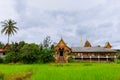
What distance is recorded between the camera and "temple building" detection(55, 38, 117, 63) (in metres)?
49.9

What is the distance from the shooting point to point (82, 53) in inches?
2162

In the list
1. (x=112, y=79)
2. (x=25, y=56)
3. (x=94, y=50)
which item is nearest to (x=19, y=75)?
(x=112, y=79)

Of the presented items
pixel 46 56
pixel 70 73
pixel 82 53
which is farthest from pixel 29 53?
pixel 70 73

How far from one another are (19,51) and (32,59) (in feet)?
12.4

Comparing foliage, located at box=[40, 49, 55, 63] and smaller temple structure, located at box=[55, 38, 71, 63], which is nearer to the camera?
foliage, located at box=[40, 49, 55, 63]

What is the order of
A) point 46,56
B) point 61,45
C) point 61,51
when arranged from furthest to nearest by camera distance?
point 61,51 → point 61,45 → point 46,56

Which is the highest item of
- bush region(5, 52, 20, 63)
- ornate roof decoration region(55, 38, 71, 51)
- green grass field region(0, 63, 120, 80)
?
ornate roof decoration region(55, 38, 71, 51)

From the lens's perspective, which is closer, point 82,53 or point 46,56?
point 46,56

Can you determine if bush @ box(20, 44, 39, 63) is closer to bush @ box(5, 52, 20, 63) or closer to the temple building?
bush @ box(5, 52, 20, 63)

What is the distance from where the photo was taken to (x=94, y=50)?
5444 cm

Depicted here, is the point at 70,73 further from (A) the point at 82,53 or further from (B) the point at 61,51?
(A) the point at 82,53

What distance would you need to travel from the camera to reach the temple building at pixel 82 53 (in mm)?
49922

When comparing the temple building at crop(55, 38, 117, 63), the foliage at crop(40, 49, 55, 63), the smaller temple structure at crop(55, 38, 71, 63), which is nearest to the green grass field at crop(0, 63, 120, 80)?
the foliage at crop(40, 49, 55, 63)

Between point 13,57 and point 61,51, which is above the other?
point 61,51
